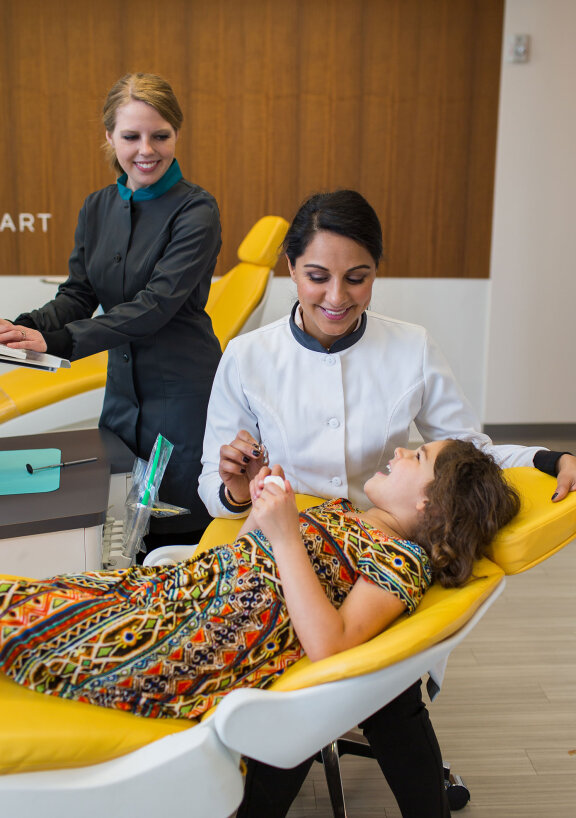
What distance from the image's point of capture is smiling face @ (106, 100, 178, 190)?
72.5 inches

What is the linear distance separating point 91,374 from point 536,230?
8.06ft

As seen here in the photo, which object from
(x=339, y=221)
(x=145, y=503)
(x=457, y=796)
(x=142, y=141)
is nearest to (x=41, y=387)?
(x=142, y=141)

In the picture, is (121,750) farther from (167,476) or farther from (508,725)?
(508,725)

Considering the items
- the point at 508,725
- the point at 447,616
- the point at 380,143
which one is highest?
the point at 380,143

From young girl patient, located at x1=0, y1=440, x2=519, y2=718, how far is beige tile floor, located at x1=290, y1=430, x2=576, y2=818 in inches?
25.9

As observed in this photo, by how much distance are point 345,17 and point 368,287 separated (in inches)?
113

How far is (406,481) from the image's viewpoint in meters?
1.35

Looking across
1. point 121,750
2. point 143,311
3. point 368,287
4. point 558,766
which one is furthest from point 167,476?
point 558,766

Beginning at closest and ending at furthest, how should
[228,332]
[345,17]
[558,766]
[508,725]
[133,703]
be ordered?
[133,703] → [558,766] → [508,725] → [228,332] → [345,17]

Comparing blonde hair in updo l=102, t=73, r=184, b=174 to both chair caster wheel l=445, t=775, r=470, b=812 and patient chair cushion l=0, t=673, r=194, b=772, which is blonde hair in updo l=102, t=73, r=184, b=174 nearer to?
patient chair cushion l=0, t=673, r=194, b=772

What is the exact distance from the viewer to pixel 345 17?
12.4ft

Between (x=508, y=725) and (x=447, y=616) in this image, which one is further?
(x=508, y=725)

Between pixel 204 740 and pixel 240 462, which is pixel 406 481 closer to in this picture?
pixel 240 462

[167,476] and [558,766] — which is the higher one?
[167,476]
